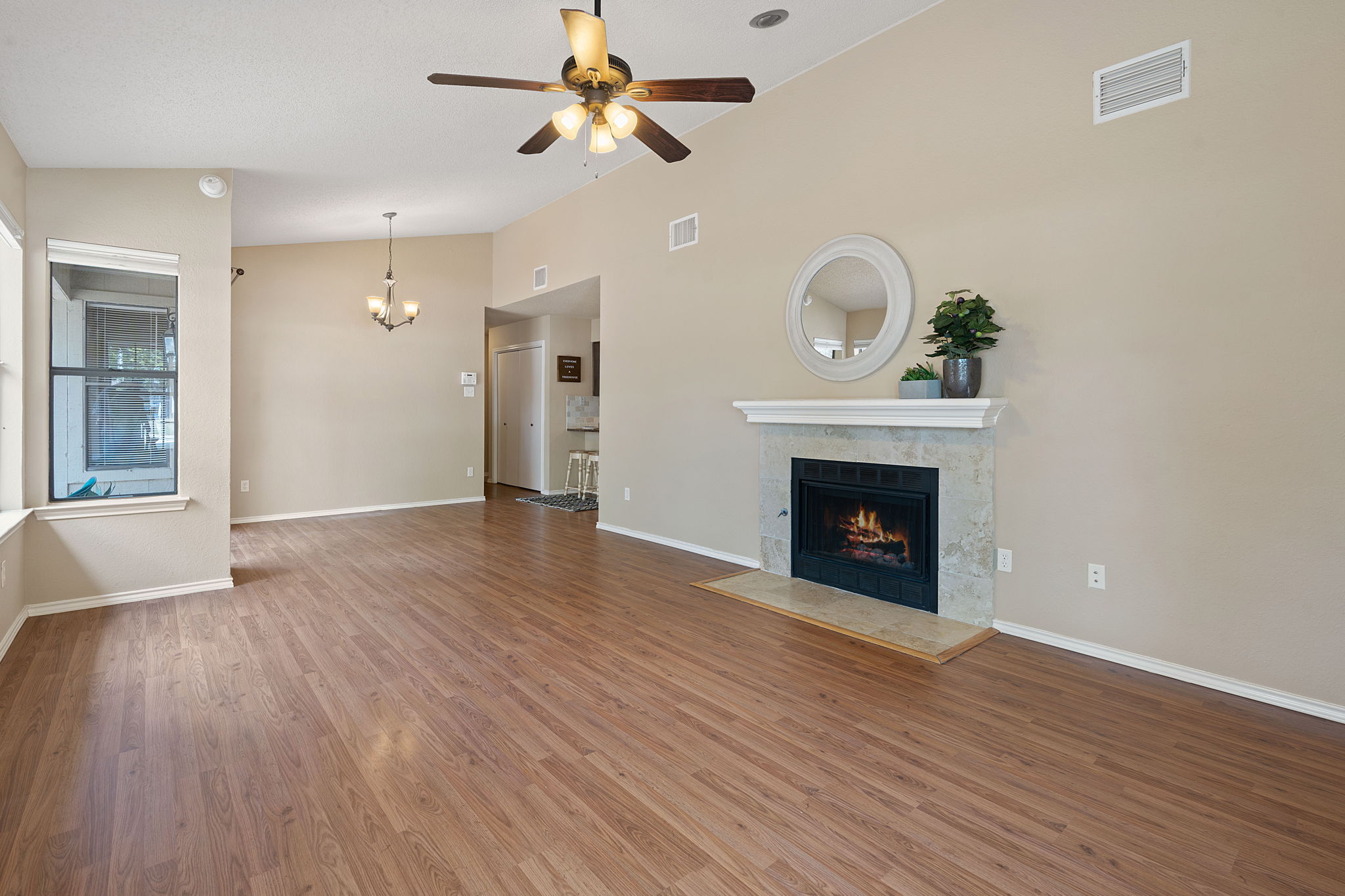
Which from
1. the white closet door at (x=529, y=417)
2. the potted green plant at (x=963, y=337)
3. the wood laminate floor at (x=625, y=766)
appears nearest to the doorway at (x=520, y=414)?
the white closet door at (x=529, y=417)

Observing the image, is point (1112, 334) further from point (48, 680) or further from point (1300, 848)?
point (48, 680)

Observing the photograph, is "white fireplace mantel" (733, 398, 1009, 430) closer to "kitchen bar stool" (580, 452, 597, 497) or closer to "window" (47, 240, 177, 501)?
"window" (47, 240, 177, 501)

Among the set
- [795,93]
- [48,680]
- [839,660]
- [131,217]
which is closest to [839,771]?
[839,660]

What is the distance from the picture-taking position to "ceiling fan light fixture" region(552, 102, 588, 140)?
268 cm

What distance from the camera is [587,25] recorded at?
2.25 meters

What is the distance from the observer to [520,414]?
8.95m

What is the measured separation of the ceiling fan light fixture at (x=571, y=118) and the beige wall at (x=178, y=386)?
8.84 feet

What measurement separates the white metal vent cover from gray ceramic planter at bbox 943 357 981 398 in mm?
1178

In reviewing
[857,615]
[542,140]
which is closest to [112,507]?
[542,140]

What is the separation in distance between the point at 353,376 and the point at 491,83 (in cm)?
538

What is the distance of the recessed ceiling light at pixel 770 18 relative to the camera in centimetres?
344

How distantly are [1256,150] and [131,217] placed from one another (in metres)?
5.61

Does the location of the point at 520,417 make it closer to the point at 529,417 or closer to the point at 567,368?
the point at 529,417

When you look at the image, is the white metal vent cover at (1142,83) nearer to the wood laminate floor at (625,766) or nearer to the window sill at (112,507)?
the wood laminate floor at (625,766)
